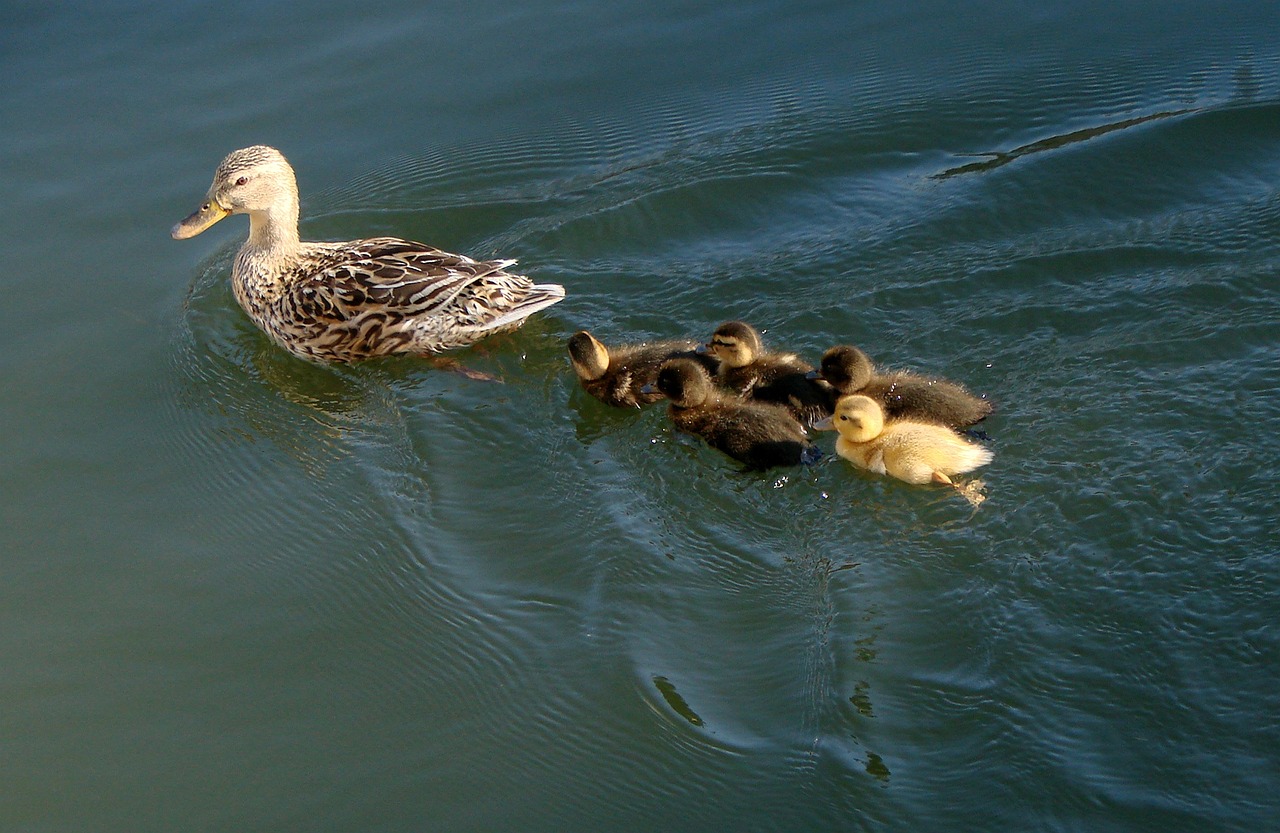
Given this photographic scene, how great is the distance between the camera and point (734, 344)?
203 inches

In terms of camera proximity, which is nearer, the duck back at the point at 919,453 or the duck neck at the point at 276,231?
the duck back at the point at 919,453

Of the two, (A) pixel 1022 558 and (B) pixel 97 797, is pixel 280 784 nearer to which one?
(B) pixel 97 797

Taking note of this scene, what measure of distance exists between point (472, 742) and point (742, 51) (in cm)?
498

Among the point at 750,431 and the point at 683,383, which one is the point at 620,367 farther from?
the point at 750,431

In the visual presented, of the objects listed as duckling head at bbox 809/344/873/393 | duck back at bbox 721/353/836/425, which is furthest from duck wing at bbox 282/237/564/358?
duckling head at bbox 809/344/873/393

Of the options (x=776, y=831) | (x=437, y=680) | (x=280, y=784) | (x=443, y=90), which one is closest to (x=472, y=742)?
(x=437, y=680)

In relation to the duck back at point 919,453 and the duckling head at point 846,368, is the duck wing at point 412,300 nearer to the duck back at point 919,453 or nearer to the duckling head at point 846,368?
the duckling head at point 846,368

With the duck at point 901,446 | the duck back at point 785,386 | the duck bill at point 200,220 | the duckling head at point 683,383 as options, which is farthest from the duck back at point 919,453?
the duck bill at point 200,220

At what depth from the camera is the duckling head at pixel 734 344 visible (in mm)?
5164

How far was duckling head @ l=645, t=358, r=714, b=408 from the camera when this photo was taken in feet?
16.4

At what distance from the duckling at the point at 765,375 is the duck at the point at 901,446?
0.27 m

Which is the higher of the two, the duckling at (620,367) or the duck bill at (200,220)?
the duck bill at (200,220)

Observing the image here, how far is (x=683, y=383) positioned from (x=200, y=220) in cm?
265

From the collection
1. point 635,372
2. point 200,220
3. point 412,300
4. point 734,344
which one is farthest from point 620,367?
point 200,220
